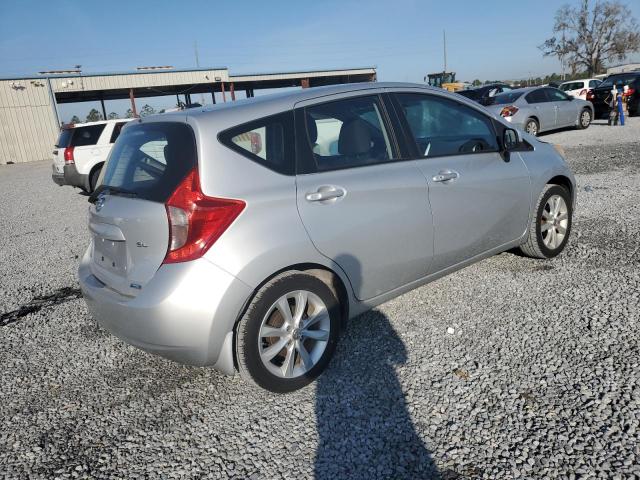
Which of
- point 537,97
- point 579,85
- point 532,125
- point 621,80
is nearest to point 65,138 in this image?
point 532,125

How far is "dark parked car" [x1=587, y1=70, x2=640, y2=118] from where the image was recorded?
746 inches

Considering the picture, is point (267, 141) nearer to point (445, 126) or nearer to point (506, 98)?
point (445, 126)

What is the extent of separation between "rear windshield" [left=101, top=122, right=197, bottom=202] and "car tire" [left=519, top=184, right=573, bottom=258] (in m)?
3.14

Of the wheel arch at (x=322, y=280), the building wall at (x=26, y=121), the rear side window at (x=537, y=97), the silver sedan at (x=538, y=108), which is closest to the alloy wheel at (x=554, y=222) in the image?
the wheel arch at (x=322, y=280)

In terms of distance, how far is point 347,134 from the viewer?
10.8 ft

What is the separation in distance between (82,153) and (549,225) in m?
11.0

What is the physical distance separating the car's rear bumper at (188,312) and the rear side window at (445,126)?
1797mm

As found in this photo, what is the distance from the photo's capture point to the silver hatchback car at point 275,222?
2656 mm

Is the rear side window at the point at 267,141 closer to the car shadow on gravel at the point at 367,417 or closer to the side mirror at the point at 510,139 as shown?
the car shadow on gravel at the point at 367,417

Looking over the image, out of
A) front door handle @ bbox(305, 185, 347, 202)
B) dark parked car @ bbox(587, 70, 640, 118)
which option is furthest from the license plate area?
dark parked car @ bbox(587, 70, 640, 118)

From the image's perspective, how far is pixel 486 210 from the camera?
392cm

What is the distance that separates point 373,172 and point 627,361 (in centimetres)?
190

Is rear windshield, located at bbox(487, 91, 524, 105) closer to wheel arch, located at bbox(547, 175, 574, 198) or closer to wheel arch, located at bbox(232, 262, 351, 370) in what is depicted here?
wheel arch, located at bbox(547, 175, 574, 198)

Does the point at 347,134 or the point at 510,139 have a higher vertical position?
the point at 347,134
